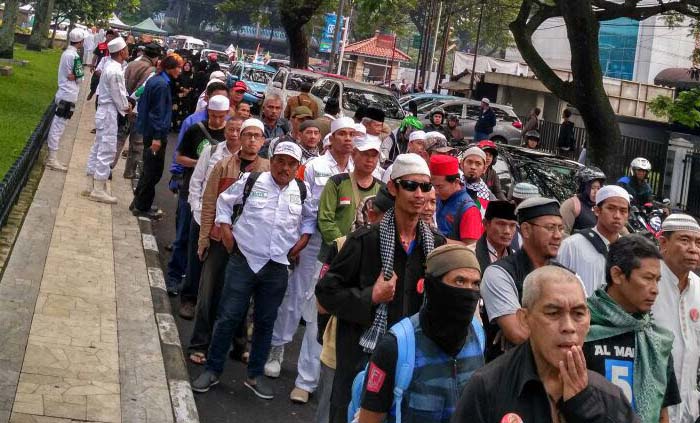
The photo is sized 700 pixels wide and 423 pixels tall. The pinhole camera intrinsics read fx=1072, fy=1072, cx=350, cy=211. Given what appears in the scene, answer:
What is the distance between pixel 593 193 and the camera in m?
9.16

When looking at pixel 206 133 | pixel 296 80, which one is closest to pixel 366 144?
pixel 206 133

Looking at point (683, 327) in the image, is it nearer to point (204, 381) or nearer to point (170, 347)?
point (204, 381)

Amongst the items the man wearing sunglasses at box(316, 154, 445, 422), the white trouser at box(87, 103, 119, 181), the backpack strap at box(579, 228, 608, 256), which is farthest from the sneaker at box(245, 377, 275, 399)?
the white trouser at box(87, 103, 119, 181)

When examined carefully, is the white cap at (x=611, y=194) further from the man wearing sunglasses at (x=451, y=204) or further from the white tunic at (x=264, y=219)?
the white tunic at (x=264, y=219)

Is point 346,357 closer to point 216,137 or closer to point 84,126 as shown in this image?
point 216,137

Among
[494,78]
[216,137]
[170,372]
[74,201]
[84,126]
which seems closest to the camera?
[170,372]

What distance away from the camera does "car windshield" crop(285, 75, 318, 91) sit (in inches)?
1013

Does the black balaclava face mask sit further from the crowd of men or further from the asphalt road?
the asphalt road

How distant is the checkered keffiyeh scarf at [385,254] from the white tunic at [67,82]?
1001 cm

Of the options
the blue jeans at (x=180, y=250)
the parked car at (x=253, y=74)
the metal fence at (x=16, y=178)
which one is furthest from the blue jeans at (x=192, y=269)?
the parked car at (x=253, y=74)

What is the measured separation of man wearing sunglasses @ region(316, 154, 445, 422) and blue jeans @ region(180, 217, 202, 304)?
4.01m

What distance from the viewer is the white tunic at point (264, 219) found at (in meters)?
7.64

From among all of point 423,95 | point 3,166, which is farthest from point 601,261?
point 423,95

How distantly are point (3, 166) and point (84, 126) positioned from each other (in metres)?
7.38
